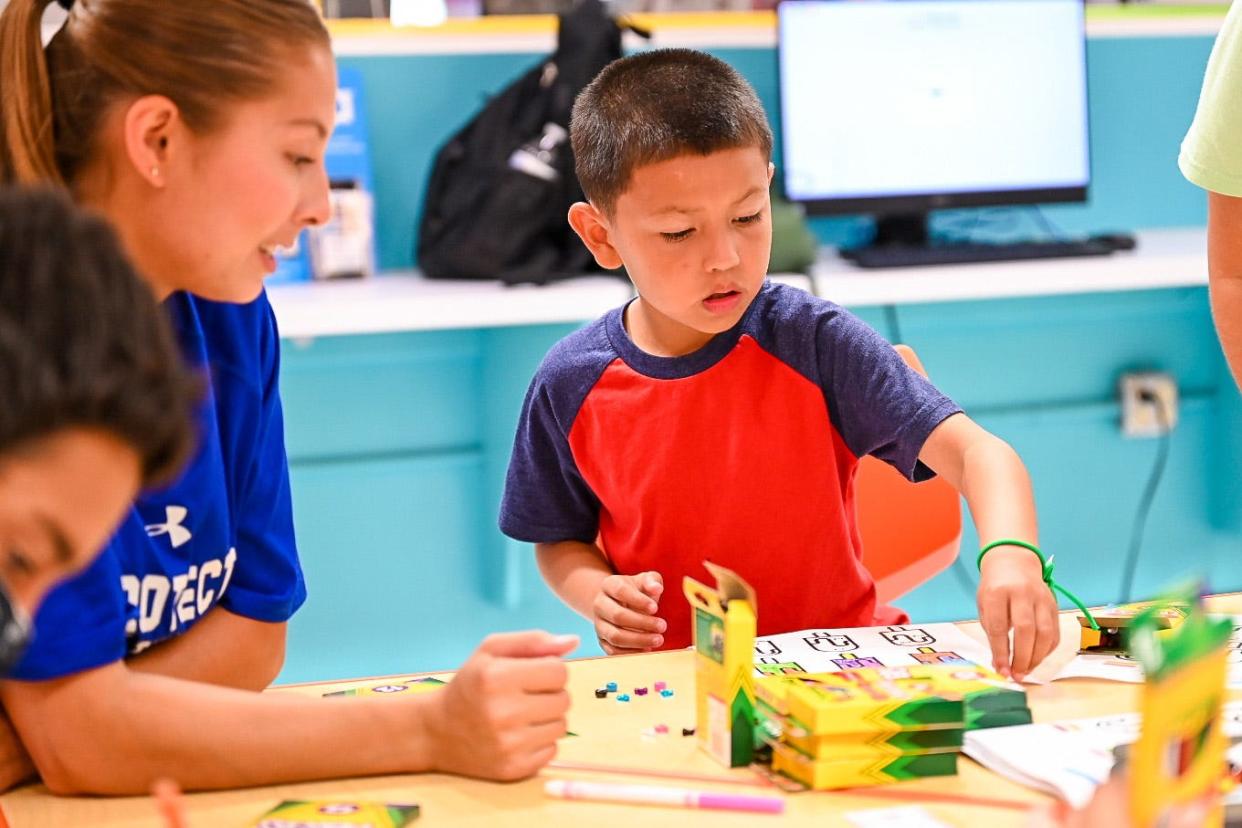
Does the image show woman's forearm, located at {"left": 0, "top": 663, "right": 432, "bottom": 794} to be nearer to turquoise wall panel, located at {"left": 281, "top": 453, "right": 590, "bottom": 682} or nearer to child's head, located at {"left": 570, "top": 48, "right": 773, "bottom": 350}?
child's head, located at {"left": 570, "top": 48, "right": 773, "bottom": 350}

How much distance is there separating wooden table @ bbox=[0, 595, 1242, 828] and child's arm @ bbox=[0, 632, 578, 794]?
12 millimetres

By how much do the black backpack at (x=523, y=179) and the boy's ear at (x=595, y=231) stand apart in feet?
3.30

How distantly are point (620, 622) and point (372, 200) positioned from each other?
1685 mm

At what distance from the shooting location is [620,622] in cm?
133

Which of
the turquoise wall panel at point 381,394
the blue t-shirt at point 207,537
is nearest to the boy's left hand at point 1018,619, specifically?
the blue t-shirt at point 207,537

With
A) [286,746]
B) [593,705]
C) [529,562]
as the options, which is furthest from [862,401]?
[529,562]

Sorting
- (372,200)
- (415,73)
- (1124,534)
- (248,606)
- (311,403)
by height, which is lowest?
(1124,534)

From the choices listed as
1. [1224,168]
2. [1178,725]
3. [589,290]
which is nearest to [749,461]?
[1224,168]

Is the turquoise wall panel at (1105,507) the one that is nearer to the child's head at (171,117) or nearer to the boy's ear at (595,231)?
the boy's ear at (595,231)

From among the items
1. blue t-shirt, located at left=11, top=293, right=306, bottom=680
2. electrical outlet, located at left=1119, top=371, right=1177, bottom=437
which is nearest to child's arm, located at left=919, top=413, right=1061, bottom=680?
blue t-shirt, located at left=11, top=293, right=306, bottom=680

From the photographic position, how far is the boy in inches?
55.0

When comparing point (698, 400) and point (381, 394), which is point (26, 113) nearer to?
point (698, 400)

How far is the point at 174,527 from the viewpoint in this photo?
109cm

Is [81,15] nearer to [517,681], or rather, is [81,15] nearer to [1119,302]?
[517,681]
